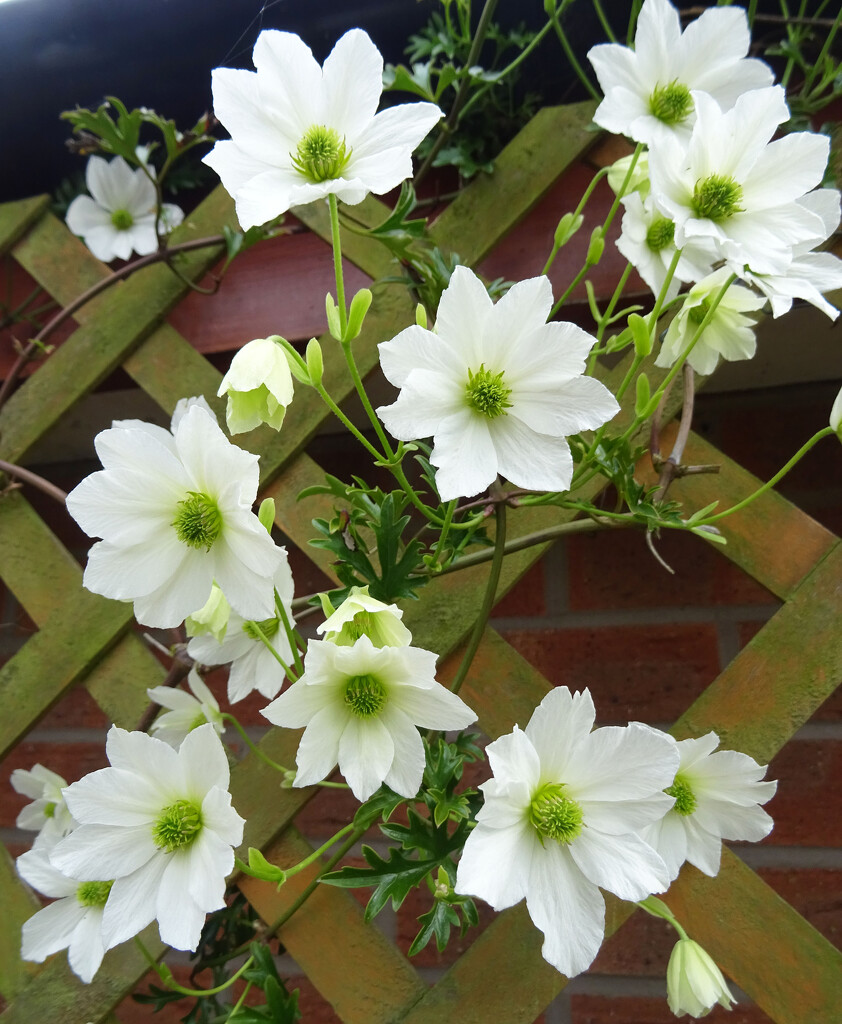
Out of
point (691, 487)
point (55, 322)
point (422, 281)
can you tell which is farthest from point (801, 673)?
point (55, 322)

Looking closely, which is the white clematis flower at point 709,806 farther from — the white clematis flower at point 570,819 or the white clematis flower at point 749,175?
the white clematis flower at point 749,175

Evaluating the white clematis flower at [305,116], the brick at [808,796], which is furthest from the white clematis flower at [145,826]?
the brick at [808,796]

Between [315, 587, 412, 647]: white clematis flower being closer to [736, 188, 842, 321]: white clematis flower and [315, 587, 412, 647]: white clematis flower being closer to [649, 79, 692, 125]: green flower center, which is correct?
[736, 188, 842, 321]: white clematis flower

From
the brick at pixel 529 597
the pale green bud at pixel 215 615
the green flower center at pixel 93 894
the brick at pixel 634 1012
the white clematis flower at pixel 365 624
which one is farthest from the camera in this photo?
the brick at pixel 529 597

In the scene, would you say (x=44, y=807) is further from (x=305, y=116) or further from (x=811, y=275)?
(x=811, y=275)

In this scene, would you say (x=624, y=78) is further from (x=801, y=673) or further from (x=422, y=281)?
(x=801, y=673)

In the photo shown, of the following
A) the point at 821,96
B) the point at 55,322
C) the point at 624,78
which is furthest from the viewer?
the point at 55,322

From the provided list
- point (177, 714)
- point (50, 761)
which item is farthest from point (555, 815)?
point (50, 761)
